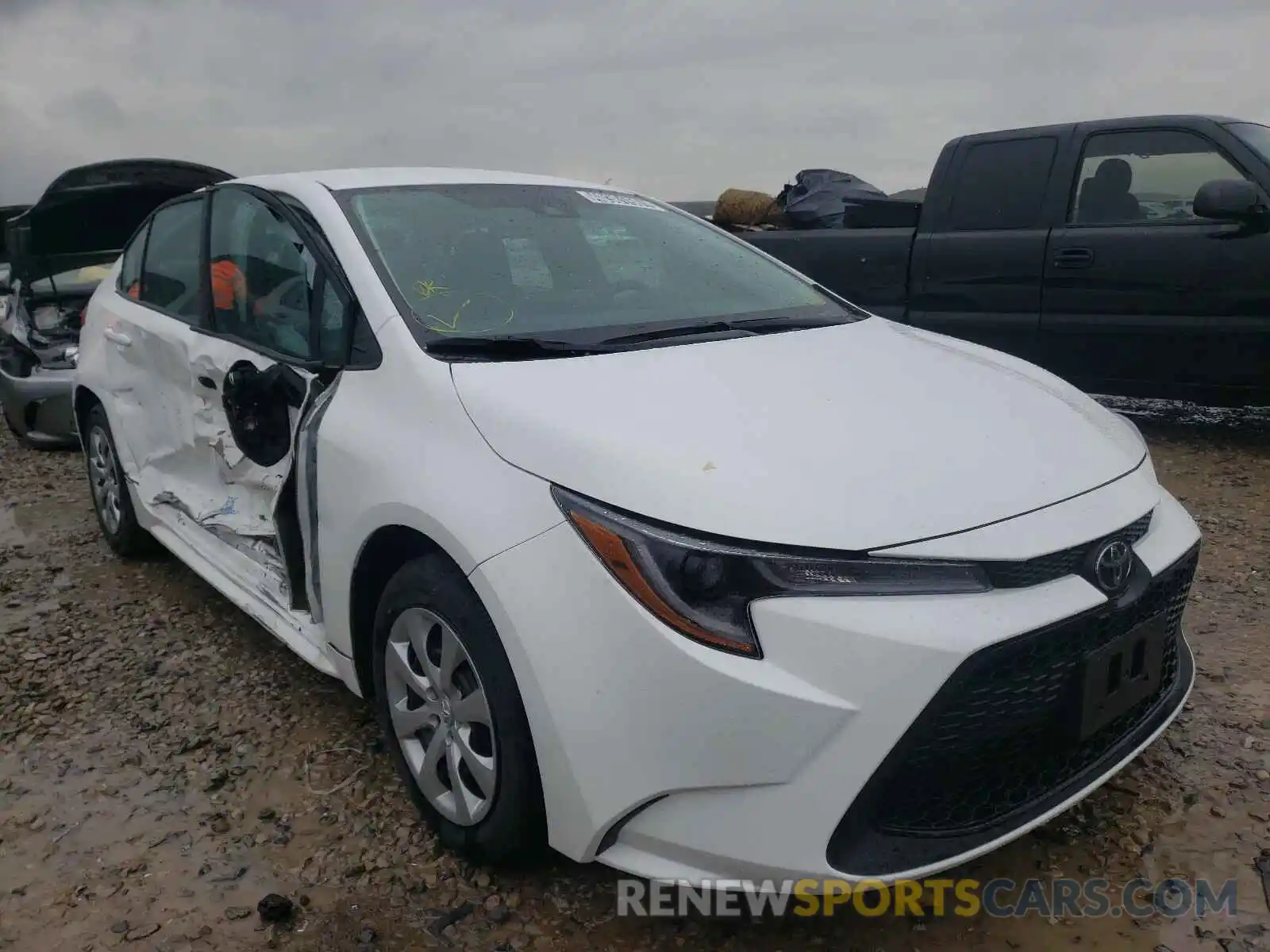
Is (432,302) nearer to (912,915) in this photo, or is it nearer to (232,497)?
(232,497)

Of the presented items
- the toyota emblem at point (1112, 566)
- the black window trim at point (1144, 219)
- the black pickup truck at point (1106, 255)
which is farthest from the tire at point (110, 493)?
the black window trim at point (1144, 219)

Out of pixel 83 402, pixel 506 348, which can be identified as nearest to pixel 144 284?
pixel 83 402

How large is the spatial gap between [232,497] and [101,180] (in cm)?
403

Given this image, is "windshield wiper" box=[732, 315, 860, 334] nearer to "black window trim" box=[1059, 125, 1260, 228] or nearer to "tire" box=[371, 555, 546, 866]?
"tire" box=[371, 555, 546, 866]

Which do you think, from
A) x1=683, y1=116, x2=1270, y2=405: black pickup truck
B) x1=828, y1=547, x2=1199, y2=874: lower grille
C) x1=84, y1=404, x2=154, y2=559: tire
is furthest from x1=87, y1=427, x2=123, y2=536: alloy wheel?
x1=683, y1=116, x2=1270, y2=405: black pickup truck

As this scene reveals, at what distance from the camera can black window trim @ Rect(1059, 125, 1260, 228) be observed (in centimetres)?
518

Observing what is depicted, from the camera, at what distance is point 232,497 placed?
3.24 metres

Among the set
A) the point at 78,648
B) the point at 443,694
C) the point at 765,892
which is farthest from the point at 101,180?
the point at 765,892

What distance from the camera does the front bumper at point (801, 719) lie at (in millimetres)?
1703

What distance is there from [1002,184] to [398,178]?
3995 millimetres

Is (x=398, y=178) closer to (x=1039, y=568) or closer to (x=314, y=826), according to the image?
(x=314, y=826)

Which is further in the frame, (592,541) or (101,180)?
(101,180)

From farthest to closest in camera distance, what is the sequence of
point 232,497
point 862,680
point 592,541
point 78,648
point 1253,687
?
point 78,648
point 232,497
point 1253,687
point 592,541
point 862,680

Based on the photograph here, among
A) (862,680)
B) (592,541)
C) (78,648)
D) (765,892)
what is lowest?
(78,648)
